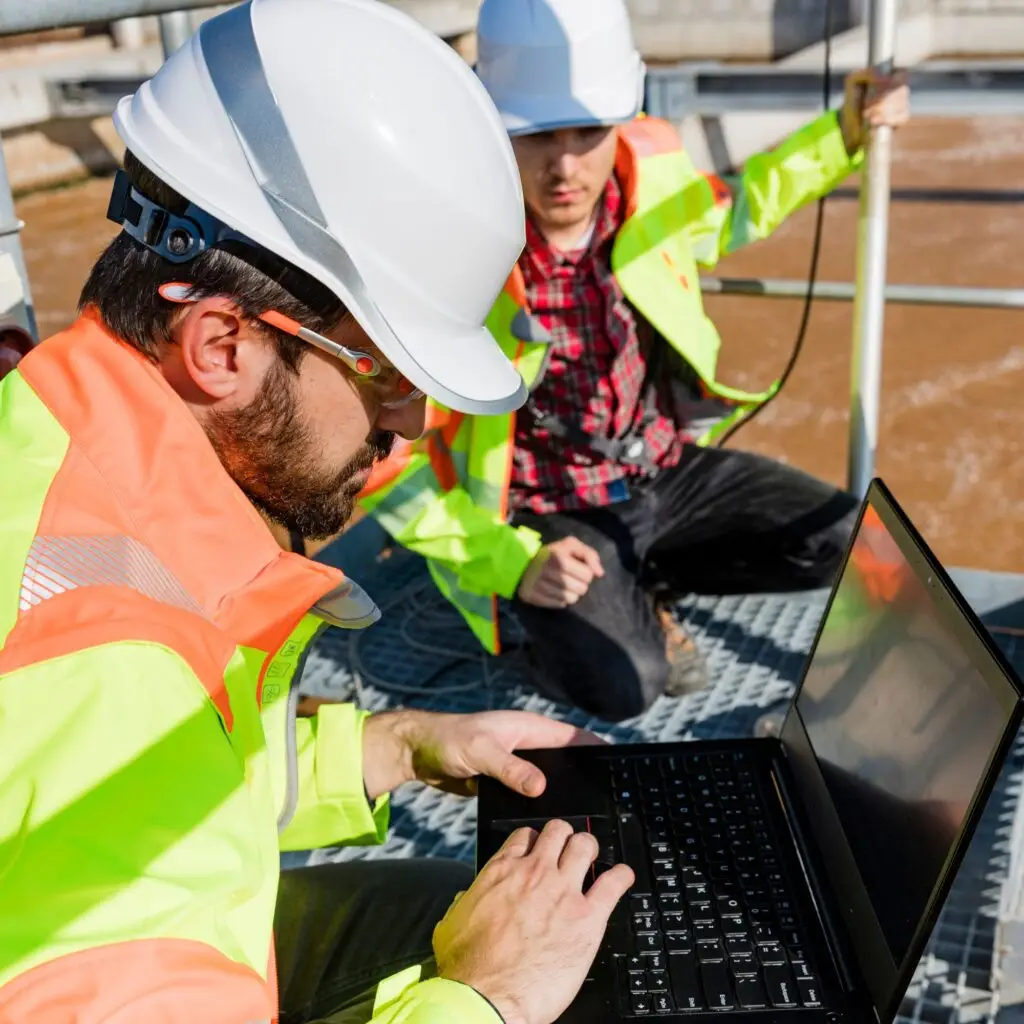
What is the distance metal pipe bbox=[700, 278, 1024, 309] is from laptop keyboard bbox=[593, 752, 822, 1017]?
1.39 meters

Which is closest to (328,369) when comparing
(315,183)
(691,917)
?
(315,183)

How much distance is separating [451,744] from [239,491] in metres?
0.53

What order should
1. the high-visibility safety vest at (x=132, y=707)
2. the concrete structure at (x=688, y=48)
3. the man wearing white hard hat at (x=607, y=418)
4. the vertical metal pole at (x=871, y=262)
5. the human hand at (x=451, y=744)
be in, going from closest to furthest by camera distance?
the high-visibility safety vest at (x=132, y=707) → the human hand at (x=451, y=744) → the vertical metal pole at (x=871, y=262) → the man wearing white hard hat at (x=607, y=418) → the concrete structure at (x=688, y=48)

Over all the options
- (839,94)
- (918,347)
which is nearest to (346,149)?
(918,347)

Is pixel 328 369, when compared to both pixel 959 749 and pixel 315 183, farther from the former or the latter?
pixel 959 749

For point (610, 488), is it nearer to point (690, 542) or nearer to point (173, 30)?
point (690, 542)

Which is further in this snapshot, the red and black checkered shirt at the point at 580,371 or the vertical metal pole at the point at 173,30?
the red and black checkered shirt at the point at 580,371

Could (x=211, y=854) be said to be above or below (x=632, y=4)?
above

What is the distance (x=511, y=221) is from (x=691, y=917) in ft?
2.67

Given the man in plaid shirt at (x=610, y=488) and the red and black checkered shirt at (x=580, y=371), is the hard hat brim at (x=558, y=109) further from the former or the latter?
the red and black checkered shirt at (x=580, y=371)

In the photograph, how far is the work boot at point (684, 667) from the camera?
2.76 meters

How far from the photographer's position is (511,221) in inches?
56.4

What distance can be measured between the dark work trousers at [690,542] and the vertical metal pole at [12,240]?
1.27 meters

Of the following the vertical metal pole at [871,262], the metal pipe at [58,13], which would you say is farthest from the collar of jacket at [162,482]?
the vertical metal pole at [871,262]
